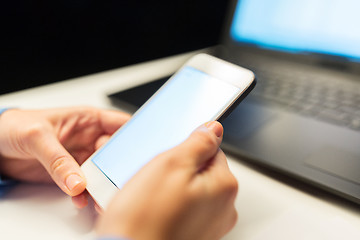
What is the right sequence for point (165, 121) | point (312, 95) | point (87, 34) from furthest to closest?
point (87, 34) < point (312, 95) < point (165, 121)

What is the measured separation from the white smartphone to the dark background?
31 centimetres

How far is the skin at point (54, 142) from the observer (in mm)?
295

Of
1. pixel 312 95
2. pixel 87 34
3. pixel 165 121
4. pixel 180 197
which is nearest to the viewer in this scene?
pixel 180 197

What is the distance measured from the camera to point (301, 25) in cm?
53

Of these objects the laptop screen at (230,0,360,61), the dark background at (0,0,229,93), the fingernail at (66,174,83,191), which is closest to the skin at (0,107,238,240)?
the fingernail at (66,174,83,191)

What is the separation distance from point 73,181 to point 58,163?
29 mm

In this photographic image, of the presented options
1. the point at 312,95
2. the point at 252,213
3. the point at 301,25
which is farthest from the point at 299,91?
the point at 252,213

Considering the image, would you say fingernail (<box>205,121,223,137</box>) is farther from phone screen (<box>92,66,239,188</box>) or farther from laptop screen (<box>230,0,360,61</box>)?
laptop screen (<box>230,0,360,61</box>)

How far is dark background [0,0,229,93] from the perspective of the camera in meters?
0.51

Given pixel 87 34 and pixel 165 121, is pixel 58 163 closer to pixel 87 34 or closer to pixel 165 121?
pixel 165 121

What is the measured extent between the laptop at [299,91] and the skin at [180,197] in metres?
0.09

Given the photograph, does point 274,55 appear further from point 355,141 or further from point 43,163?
point 43,163

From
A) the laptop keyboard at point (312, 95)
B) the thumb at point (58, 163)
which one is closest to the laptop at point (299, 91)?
the laptop keyboard at point (312, 95)

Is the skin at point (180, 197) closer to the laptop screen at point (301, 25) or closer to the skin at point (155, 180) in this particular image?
the skin at point (155, 180)
